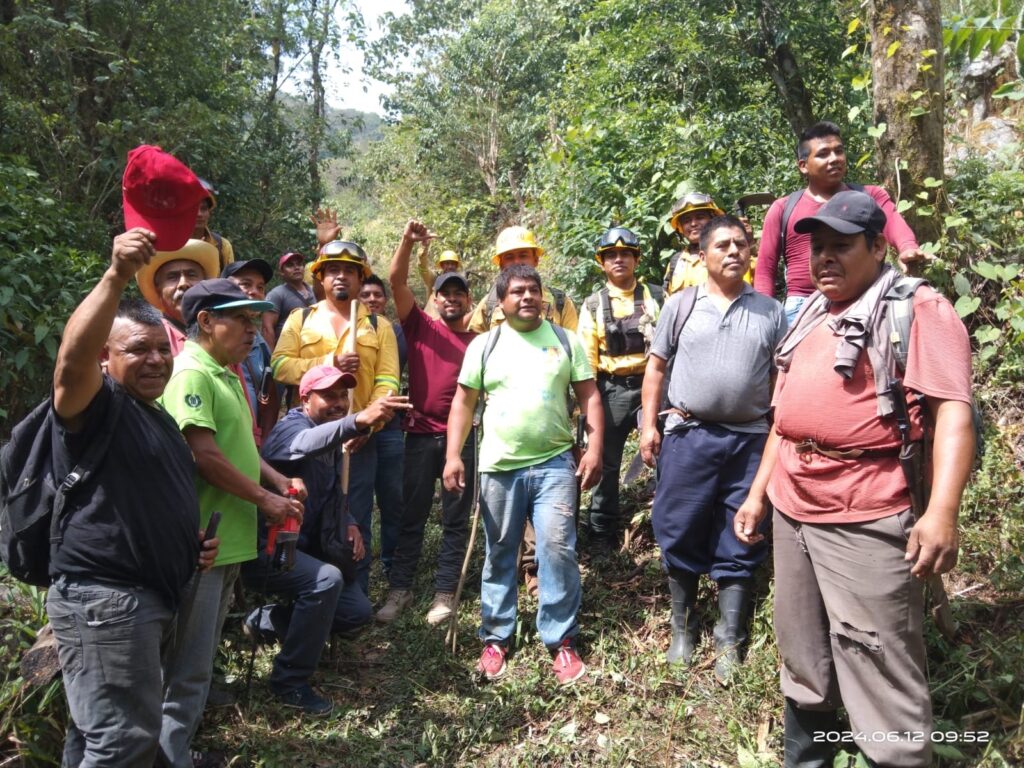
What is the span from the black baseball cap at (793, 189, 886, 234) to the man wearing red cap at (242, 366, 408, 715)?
2078 millimetres

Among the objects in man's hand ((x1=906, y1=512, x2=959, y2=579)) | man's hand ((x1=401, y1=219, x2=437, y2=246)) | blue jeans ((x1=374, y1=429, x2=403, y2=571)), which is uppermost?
man's hand ((x1=401, y1=219, x2=437, y2=246))

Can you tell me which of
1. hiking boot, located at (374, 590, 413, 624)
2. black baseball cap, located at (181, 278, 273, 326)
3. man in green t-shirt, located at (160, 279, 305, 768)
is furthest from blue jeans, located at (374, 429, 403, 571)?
black baseball cap, located at (181, 278, 273, 326)

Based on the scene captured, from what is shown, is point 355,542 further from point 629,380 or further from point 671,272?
point 671,272

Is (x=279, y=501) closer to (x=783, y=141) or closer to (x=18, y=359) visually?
(x=18, y=359)

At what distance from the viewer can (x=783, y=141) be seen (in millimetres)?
8156

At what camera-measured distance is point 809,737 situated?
303cm

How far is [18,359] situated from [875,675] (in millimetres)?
5407

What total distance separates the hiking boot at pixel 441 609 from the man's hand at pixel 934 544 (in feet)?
9.98

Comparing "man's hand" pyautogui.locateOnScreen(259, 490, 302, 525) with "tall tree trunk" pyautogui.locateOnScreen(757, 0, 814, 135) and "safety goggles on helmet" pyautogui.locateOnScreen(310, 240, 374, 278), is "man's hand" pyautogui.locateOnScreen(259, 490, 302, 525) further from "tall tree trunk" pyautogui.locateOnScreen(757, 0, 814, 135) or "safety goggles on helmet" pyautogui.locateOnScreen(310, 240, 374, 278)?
"tall tree trunk" pyautogui.locateOnScreen(757, 0, 814, 135)

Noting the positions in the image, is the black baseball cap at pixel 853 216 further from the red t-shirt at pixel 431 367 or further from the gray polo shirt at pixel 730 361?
the red t-shirt at pixel 431 367

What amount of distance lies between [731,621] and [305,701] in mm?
2342

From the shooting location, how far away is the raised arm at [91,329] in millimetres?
2291

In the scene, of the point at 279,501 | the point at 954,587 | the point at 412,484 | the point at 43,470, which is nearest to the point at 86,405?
the point at 43,470

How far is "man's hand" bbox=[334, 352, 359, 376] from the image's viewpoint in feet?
15.3
